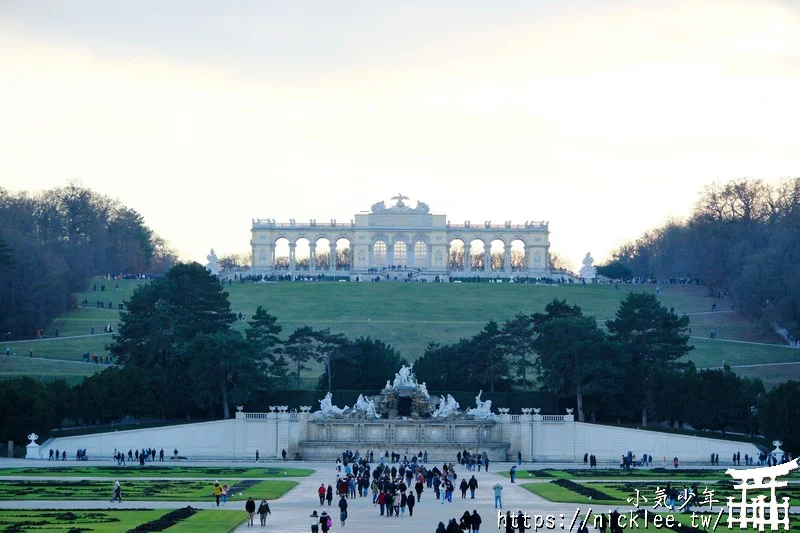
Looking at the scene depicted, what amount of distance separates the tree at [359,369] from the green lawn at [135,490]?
1065 inches

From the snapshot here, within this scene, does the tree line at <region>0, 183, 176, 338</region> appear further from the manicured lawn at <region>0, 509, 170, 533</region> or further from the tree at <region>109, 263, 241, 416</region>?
the manicured lawn at <region>0, 509, 170, 533</region>

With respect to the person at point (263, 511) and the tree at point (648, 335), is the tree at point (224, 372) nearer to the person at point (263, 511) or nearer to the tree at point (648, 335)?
the tree at point (648, 335)

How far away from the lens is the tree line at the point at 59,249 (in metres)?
94.0

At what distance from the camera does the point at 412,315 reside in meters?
104

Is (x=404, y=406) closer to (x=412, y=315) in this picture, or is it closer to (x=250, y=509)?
(x=412, y=315)

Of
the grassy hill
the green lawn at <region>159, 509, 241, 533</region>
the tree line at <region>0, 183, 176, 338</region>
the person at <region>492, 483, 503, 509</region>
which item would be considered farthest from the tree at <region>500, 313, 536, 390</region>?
the green lawn at <region>159, 509, 241, 533</region>

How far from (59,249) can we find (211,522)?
8139cm

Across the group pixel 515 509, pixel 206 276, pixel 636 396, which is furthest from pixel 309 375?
pixel 515 509

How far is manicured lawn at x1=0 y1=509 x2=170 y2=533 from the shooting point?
115 ft

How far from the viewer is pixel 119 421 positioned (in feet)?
238

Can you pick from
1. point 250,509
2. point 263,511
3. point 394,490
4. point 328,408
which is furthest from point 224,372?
point 250,509

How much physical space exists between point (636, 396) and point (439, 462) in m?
12.7

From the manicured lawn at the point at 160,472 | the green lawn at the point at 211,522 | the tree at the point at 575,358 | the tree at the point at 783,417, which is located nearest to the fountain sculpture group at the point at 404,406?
the tree at the point at 575,358

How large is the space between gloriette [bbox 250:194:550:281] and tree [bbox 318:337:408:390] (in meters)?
60.3
